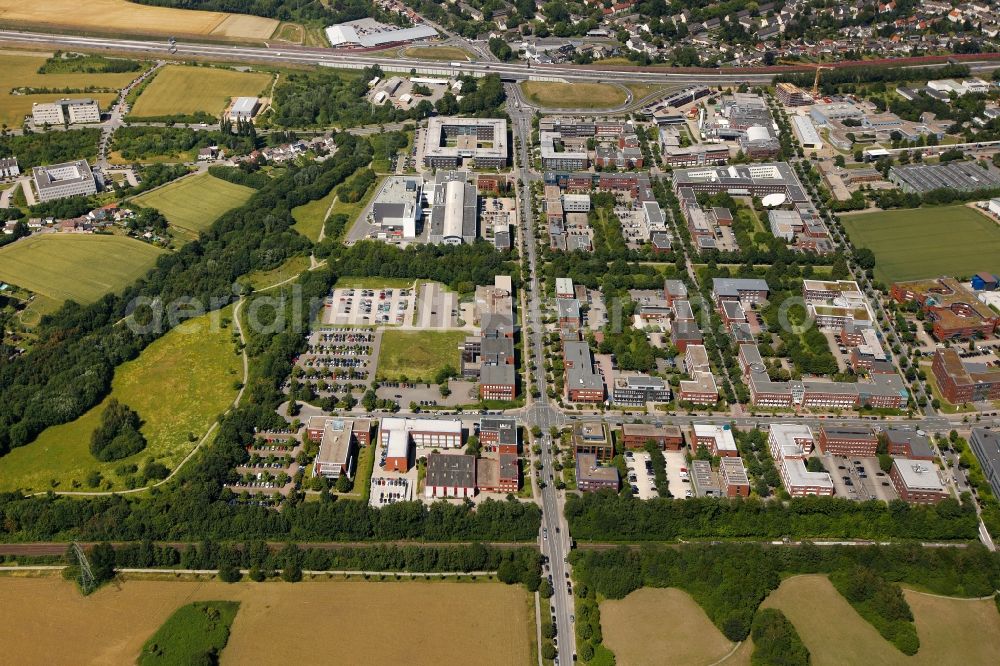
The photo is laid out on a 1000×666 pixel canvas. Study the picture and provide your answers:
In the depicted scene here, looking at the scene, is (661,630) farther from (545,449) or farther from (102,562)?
(102,562)

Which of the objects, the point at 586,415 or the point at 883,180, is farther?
the point at 883,180

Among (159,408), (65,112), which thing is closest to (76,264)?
(159,408)

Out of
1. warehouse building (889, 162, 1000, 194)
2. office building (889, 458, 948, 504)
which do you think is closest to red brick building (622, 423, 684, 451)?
office building (889, 458, 948, 504)

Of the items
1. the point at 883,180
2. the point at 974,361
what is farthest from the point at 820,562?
the point at 883,180

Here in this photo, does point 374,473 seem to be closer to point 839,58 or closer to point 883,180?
point 883,180

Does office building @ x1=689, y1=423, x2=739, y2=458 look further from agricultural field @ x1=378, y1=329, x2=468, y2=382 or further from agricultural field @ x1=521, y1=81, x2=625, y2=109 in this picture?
agricultural field @ x1=521, y1=81, x2=625, y2=109

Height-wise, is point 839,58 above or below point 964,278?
above

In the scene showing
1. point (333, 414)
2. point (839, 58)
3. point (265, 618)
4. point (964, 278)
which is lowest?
point (265, 618)
